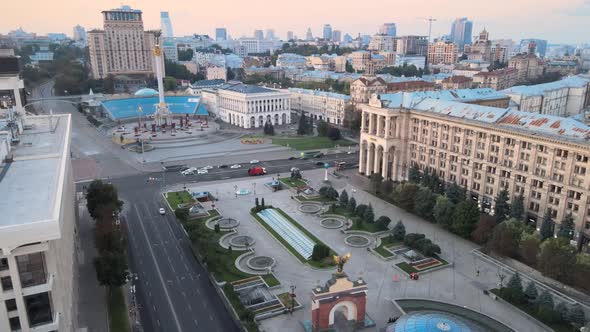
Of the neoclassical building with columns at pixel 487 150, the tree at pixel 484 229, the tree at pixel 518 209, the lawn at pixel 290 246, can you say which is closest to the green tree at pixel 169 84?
the neoclassical building with columns at pixel 487 150

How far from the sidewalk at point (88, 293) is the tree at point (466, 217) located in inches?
1858

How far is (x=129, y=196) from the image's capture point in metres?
80.1

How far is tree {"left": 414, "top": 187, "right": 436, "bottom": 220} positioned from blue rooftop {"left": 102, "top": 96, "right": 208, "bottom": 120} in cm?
10807

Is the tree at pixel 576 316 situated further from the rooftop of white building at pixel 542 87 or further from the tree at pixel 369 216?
the rooftop of white building at pixel 542 87

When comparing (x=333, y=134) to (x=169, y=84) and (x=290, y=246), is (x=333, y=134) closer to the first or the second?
(x=290, y=246)

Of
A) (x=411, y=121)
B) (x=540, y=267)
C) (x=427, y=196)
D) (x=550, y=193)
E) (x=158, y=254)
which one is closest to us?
(x=540, y=267)

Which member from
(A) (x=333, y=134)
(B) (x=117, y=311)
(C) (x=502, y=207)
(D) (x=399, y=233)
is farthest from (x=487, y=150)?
(B) (x=117, y=311)

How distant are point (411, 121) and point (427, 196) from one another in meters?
22.7

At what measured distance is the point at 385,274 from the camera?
5362 cm

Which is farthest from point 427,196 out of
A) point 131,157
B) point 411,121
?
point 131,157

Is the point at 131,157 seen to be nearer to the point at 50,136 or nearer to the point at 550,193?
the point at 50,136

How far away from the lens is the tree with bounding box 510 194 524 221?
206ft

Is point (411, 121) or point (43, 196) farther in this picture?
point (411, 121)

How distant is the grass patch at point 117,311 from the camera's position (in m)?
42.9
